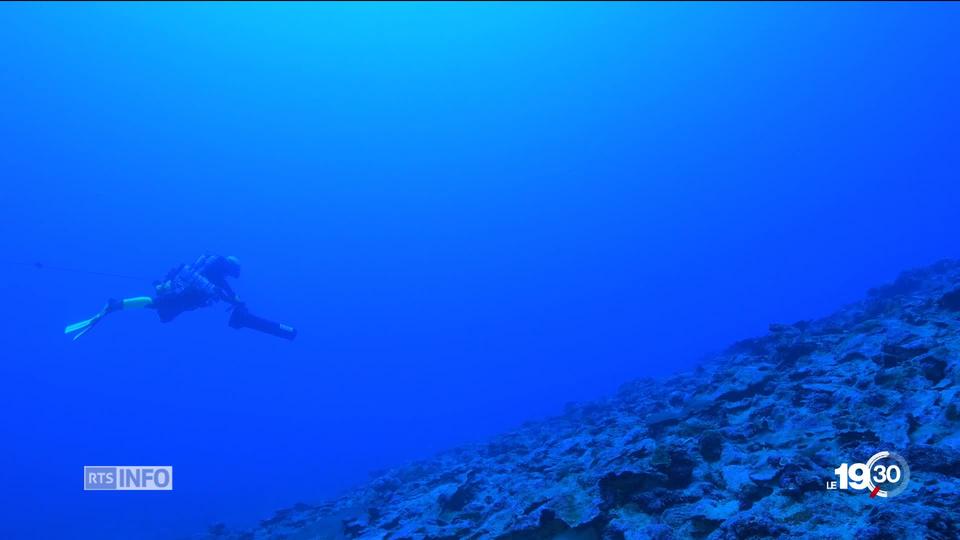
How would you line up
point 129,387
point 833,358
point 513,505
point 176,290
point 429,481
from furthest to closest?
point 129,387
point 176,290
point 429,481
point 833,358
point 513,505

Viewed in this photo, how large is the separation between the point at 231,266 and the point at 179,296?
2869 mm

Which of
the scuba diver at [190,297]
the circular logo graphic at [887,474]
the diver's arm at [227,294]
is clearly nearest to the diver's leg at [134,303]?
the scuba diver at [190,297]

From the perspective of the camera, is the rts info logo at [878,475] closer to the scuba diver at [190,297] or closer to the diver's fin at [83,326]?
the scuba diver at [190,297]

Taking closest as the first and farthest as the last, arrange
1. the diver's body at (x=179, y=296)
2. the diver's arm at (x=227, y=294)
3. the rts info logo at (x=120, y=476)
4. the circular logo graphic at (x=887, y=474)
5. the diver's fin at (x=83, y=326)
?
the circular logo graphic at (x=887, y=474), the rts info logo at (x=120, y=476), the diver's fin at (x=83, y=326), the diver's body at (x=179, y=296), the diver's arm at (x=227, y=294)

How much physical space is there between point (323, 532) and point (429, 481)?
2988 millimetres

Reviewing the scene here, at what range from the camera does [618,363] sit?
130 metres

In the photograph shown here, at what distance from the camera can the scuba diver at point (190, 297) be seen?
829 inches

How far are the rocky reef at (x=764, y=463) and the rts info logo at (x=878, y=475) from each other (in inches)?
3.6

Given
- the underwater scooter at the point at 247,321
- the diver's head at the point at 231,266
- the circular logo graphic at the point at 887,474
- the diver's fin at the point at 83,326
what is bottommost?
the circular logo graphic at the point at 887,474

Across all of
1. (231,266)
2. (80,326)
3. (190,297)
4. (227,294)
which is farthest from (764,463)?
(80,326)

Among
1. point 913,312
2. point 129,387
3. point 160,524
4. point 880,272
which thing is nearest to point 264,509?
point 160,524

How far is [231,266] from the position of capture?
23.4 m

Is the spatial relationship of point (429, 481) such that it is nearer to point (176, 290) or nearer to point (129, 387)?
point (176, 290)

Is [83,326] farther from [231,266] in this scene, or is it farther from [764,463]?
[764,463]
